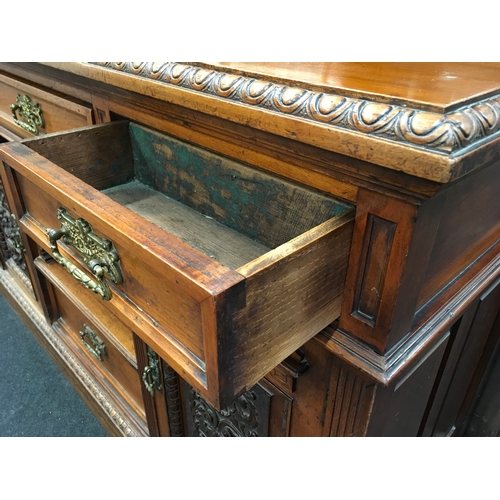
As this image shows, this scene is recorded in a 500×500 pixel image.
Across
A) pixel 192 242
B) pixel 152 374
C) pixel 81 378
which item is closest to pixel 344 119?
pixel 192 242

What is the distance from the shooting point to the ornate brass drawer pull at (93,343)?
41.2 inches

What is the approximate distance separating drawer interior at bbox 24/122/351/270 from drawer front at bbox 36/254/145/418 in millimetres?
289

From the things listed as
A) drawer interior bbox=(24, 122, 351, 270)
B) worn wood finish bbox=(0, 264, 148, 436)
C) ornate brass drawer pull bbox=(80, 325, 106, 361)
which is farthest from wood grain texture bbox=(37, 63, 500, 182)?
worn wood finish bbox=(0, 264, 148, 436)

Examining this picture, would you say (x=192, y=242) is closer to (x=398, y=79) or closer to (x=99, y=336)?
(x=398, y=79)

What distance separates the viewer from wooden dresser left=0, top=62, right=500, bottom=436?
42 centimetres

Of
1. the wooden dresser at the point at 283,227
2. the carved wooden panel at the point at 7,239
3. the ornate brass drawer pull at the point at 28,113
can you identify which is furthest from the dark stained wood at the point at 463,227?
the carved wooden panel at the point at 7,239

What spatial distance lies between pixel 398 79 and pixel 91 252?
0.40 meters

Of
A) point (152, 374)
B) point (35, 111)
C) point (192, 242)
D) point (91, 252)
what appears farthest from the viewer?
point (35, 111)

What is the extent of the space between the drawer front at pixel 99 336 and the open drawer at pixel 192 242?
0.29 metres

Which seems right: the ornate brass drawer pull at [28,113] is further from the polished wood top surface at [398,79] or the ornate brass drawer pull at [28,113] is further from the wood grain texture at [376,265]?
the wood grain texture at [376,265]

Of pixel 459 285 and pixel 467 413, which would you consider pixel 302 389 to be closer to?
pixel 459 285

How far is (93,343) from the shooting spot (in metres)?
1.09

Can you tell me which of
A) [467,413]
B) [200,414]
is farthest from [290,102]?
[467,413]

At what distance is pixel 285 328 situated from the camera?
1.58ft
